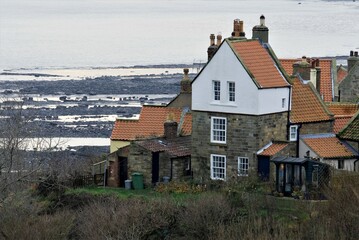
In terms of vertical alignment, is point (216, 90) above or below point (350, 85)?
below

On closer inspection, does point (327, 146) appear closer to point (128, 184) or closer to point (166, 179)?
point (166, 179)

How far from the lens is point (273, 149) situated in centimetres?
5531

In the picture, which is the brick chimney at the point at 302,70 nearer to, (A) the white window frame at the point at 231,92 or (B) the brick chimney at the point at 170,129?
(A) the white window frame at the point at 231,92

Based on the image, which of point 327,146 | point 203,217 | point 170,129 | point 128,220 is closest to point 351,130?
point 327,146

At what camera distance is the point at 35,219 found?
4869 cm

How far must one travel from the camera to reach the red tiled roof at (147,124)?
203 ft

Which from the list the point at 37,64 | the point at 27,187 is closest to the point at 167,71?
the point at 37,64

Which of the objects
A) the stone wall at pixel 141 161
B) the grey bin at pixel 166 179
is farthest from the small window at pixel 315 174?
the stone wall at pixel 141 161

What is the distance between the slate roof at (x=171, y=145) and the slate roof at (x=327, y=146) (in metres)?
Result: 5.61

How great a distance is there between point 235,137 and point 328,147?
4302mm

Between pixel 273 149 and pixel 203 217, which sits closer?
pixel 203 217

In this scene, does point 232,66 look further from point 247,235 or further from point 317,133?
point 247,235

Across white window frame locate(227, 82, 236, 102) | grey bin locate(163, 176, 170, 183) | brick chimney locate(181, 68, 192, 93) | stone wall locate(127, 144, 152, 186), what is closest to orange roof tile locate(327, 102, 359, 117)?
brick chimney locate(181, 68, 192, 93)

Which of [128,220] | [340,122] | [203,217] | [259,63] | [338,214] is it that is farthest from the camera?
[340,122]
